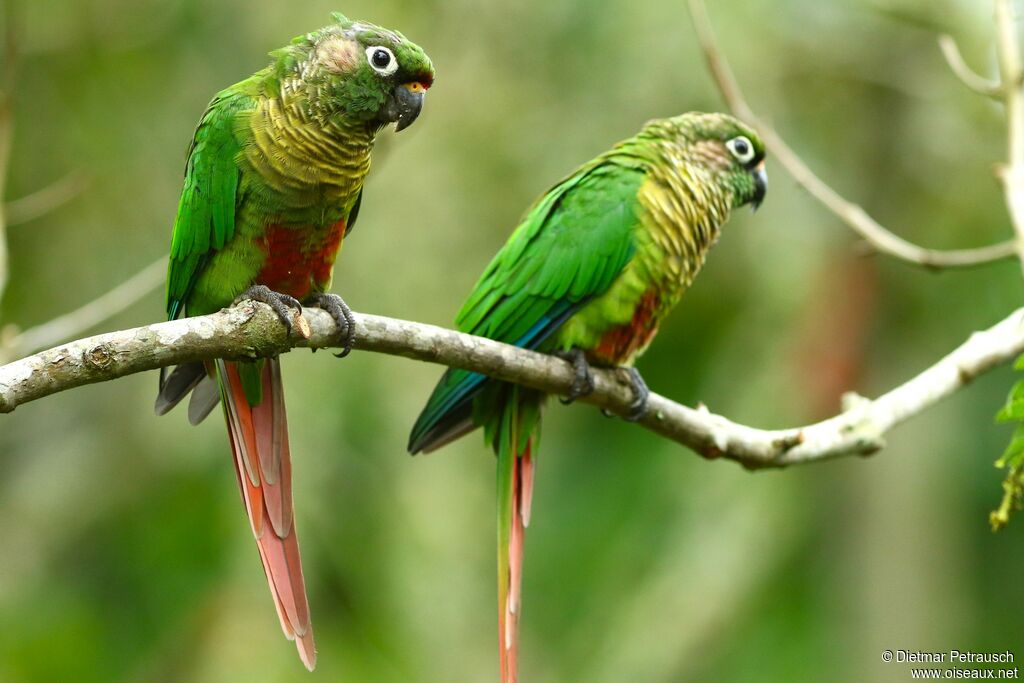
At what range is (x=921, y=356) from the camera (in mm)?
9055

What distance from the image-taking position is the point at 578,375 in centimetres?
440

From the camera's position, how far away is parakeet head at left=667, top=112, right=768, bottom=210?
5.07 metres

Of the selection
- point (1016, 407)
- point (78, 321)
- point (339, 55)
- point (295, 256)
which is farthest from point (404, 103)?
point (1016, 407)

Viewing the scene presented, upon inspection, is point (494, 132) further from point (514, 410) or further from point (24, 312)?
point (514, 410)

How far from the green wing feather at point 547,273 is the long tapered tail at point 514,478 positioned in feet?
0.66

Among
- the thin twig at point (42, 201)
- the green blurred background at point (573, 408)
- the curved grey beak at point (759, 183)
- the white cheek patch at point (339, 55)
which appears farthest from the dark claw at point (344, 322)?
the green blurred background at point (573, 408)

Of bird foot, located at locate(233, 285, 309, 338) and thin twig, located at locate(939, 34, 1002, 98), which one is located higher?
thin twig, located at locate(939, 34, 1002, 98)

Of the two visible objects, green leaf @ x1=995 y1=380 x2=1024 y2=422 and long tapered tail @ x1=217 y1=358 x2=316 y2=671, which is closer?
green leaf @ x1=995 y1=380 x2=1024 y2=422

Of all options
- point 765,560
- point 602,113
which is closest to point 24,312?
point 602,113

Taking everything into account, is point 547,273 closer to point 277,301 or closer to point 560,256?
point 560,256

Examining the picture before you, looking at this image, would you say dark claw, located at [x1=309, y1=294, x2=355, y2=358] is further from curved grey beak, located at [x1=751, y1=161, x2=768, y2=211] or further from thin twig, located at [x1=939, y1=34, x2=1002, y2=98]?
thin twig, located at [x1=939, y1=34, x2=1002, y2=98]

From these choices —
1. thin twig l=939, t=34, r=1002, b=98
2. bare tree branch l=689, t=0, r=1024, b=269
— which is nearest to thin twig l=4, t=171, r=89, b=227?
bare tree branch l=689, t=0, r=1024, b=269

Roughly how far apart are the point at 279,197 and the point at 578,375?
1.33 meters

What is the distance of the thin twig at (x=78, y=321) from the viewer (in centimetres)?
420
